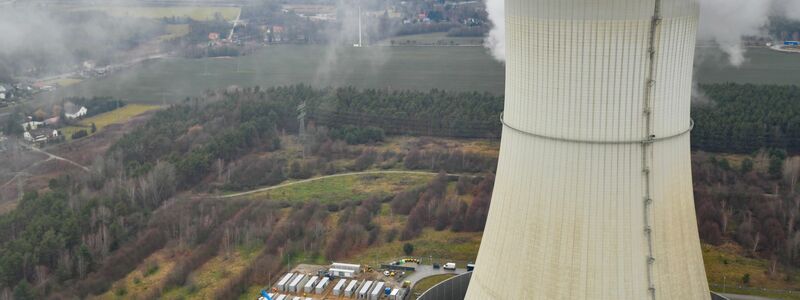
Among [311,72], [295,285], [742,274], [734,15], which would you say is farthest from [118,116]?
[734,15]

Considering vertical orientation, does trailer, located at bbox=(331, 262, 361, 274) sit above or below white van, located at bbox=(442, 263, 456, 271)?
above

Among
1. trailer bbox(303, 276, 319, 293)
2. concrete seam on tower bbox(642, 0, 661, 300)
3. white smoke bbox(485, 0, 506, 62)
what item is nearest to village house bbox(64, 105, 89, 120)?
trailer bbox(303, 276, 319, 293)

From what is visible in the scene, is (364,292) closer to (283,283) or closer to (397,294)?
(397,294)

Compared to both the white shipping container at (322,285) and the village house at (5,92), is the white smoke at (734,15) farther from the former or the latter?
the village house at (5,92)

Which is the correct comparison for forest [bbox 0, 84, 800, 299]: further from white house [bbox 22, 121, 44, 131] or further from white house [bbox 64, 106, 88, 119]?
white house [bbox 22, 121, 44, 131]

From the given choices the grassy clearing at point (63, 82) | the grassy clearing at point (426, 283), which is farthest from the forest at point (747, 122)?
the grassy clearing at point (63, 82)

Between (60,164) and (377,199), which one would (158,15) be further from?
(377,199)
